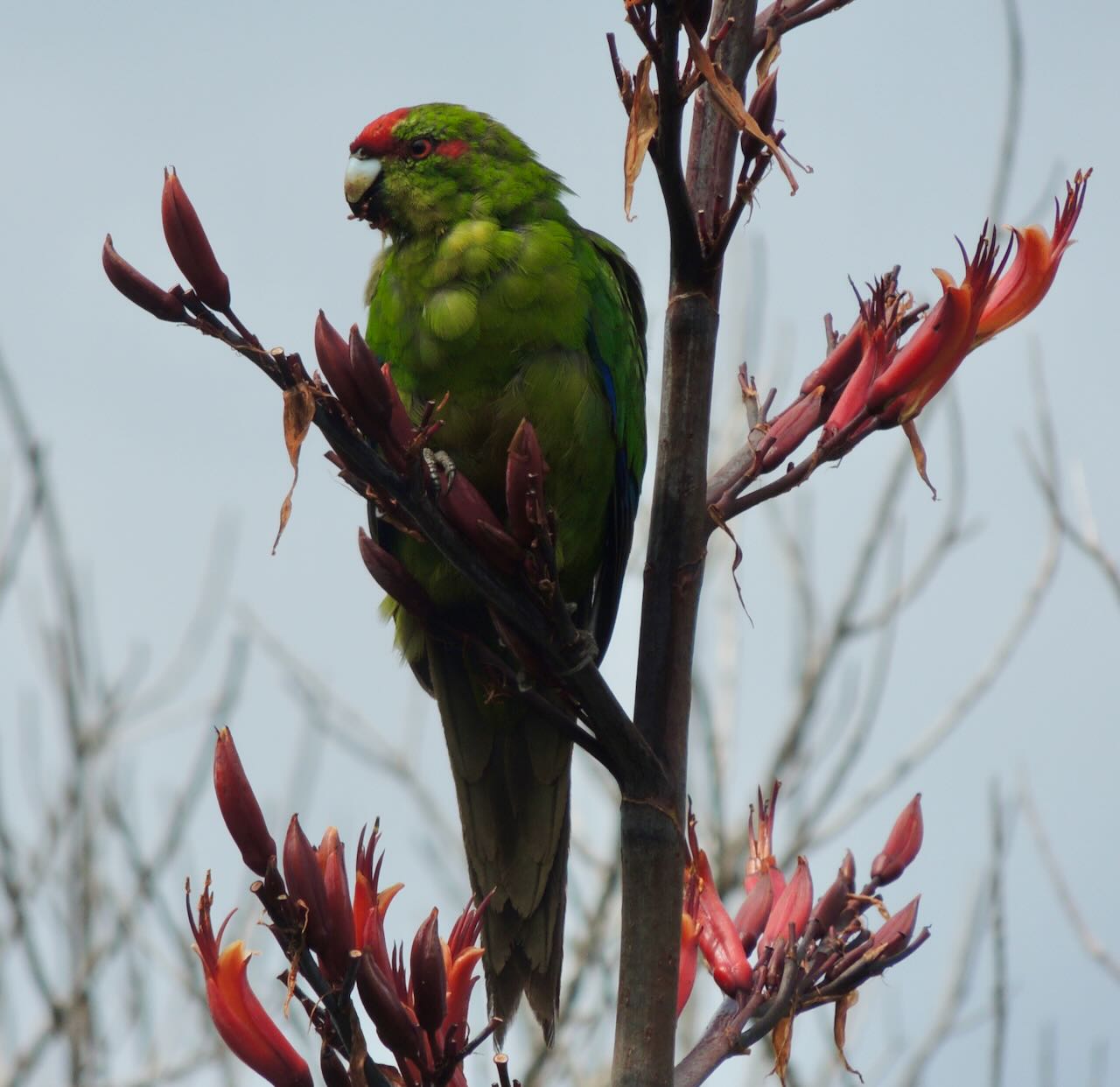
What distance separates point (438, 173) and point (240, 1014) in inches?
118

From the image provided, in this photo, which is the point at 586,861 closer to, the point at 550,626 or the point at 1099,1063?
the point at 1099,1063

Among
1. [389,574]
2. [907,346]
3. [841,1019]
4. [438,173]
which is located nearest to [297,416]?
[389,574]

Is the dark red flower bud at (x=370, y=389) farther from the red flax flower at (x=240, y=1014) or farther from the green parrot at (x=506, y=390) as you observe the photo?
the green parrot at (x=506, y=390)

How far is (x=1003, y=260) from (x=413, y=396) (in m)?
1.99

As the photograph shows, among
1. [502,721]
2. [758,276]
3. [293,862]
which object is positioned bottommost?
[293,862]

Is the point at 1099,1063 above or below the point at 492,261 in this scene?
below

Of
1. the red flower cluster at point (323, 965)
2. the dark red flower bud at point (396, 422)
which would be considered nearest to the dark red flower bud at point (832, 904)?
the red flower cluster at point (323, 965)

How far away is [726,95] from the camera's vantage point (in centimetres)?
233

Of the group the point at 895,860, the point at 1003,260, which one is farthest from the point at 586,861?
the point at 1003,260

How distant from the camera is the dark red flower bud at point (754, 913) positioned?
2.74 metres

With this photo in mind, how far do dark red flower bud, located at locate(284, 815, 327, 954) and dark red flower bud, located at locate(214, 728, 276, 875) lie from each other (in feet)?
0.16

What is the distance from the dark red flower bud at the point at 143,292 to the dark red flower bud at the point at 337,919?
0.90 meters

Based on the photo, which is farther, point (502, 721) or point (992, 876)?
point (992, 876)

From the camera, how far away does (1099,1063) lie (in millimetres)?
6145
